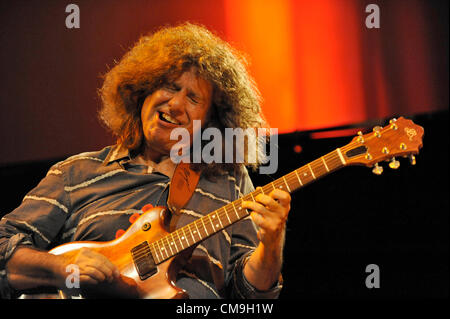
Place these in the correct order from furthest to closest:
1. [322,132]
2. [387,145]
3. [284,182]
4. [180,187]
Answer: [322,132] < [180,187] < [284,182] < [387,145]

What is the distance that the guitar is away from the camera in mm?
1594

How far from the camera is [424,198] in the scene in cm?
255

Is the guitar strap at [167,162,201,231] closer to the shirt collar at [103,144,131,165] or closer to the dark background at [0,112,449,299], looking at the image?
the shirt collar at [103,144,131,165]

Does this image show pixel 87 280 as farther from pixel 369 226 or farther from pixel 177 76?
pixel 369 226

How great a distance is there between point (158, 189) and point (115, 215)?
239 millimetres

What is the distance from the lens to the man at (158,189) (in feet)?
5.79

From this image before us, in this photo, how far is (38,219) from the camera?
1949 millimetres

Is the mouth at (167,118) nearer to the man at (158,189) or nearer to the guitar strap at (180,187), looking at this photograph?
the man at (158,189)

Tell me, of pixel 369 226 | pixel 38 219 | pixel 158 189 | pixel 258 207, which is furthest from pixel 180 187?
pixel 369 226

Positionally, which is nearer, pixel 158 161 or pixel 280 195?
pixel 280 195

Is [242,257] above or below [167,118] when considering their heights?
below

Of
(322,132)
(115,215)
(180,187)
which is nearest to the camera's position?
(115,215)

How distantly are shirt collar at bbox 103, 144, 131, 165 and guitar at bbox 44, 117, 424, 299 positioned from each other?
17.8 inches

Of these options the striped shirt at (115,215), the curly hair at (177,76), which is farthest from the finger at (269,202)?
the curly hair at (177,76)
